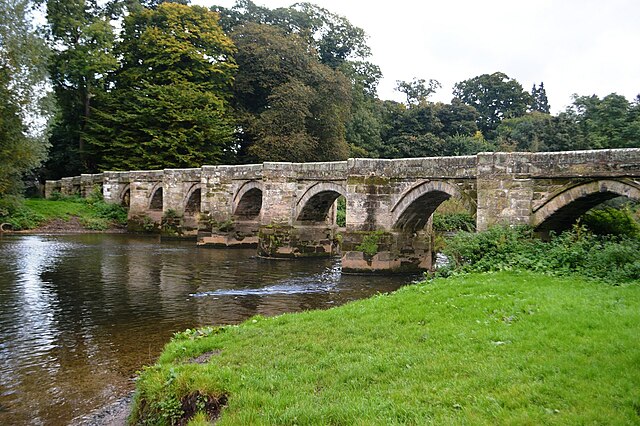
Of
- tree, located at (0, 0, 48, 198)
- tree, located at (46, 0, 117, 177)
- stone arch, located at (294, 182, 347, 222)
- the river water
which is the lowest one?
the river water

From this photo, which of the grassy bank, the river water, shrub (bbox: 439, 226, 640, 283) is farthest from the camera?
the grassy bank

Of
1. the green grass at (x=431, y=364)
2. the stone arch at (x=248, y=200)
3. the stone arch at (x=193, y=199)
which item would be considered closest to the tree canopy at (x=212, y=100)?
the stone arch at (x=193, y=199)

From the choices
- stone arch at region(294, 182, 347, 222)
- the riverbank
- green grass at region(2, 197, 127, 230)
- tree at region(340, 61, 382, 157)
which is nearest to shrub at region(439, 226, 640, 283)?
stone arch at region(294, 182, 347, 222)

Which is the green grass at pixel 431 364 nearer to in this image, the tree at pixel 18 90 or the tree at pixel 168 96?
the tree at pixel 18 90

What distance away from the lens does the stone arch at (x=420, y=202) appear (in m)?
15.5

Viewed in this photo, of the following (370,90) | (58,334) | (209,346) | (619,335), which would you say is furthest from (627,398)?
(370,90)

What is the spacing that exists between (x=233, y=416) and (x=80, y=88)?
40.1 m

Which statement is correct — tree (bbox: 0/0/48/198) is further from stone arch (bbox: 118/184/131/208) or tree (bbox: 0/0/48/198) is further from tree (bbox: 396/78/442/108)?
tree (bbox: 396/78/442/108)

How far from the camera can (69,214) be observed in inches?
1298

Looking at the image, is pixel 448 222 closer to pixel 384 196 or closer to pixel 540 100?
pixel 384 196

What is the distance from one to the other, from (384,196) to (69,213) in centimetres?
2416

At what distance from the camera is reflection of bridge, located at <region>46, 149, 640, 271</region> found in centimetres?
1243

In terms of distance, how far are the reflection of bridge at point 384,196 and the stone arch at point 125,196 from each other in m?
6.97

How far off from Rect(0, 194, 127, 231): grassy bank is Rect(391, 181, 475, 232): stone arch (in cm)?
2213
